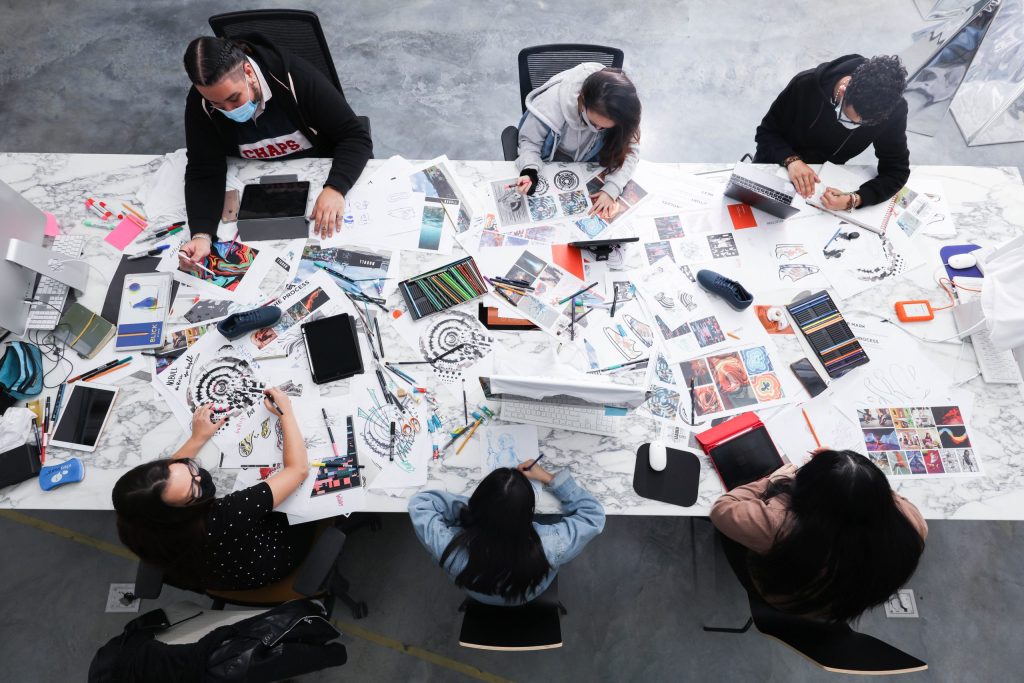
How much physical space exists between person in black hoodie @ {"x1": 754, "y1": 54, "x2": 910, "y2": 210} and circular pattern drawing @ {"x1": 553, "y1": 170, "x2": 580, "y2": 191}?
93cm

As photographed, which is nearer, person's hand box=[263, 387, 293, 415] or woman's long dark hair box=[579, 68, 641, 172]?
person's hand box=[263, 387, 293, 415]

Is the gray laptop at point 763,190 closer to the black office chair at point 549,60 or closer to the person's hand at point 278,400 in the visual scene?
the black office chair at point 549,60

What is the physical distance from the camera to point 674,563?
2592 mm

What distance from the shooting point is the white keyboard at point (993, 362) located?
2031 millimetres

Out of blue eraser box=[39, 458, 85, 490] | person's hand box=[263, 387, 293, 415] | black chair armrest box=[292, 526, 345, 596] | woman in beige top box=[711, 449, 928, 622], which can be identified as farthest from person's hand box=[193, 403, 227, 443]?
woman in beige top box=[711, 449, 928, 622]

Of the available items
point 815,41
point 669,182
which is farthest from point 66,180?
point 815,41

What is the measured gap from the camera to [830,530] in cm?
168

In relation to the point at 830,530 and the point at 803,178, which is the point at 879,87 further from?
the point at 830,530

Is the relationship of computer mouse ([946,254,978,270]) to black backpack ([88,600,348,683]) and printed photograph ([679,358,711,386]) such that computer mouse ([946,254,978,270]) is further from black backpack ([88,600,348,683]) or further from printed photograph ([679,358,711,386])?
black backpack ([88,600,348,683])

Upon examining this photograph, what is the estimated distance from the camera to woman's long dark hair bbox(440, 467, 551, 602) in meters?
1.66

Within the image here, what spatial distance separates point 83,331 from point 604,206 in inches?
80.3

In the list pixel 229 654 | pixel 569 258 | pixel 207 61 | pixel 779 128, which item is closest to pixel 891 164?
pixel 779 128

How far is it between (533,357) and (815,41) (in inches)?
135

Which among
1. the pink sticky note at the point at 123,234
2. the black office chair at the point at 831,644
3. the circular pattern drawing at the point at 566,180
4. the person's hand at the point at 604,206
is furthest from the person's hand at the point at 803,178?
the pink sticky note at the point at 123,234
